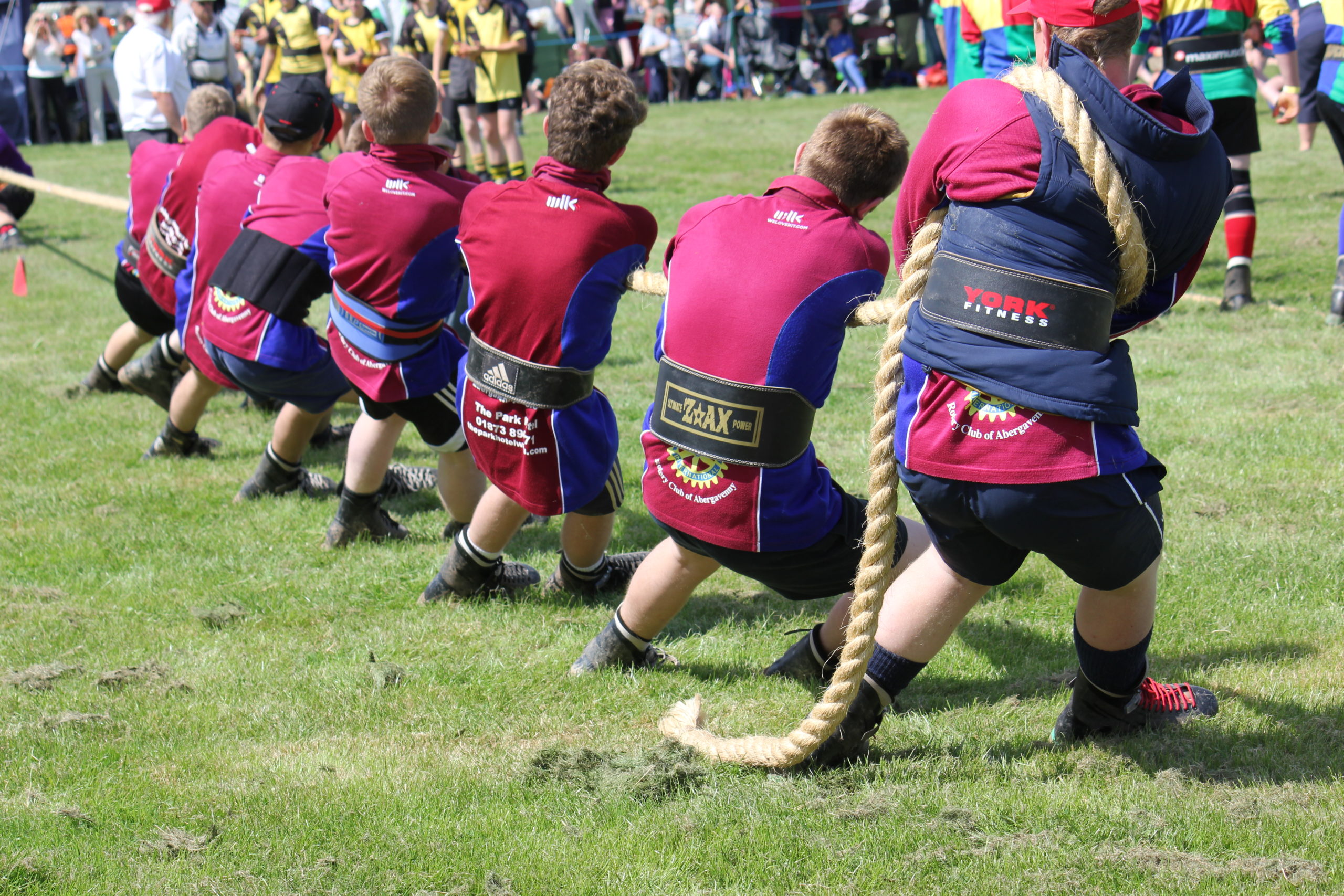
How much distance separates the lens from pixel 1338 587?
3934mm

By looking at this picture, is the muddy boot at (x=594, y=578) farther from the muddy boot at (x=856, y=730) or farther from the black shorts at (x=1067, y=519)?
the black shorts at (x=1067, y=519)

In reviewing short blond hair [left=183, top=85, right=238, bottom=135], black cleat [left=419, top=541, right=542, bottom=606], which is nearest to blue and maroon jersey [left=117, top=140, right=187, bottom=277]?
short blond hair [left=183, top=85, right=238, bottom=135]

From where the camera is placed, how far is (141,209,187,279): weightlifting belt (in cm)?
574

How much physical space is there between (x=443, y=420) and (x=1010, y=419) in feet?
8.18

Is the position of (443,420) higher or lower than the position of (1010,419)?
lower

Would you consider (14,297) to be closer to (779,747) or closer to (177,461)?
(177,461)

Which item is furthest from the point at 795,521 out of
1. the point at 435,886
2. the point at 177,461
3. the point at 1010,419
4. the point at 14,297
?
the point at 14,297

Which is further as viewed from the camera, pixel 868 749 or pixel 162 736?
pixel 162 736

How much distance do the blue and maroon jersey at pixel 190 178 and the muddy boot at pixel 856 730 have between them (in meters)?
3.90

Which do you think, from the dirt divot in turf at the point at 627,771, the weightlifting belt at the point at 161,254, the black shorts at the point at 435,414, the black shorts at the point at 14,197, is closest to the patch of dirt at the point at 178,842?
the dirt divot in turf at the point at 627,771

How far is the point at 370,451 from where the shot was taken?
15.4 feet

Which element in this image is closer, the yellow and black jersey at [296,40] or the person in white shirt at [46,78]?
the yellow and black jersey at [296,40]

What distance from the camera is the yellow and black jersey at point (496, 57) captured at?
12211mm

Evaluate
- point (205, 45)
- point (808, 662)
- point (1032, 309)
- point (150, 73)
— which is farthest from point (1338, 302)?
point (205, 45)
